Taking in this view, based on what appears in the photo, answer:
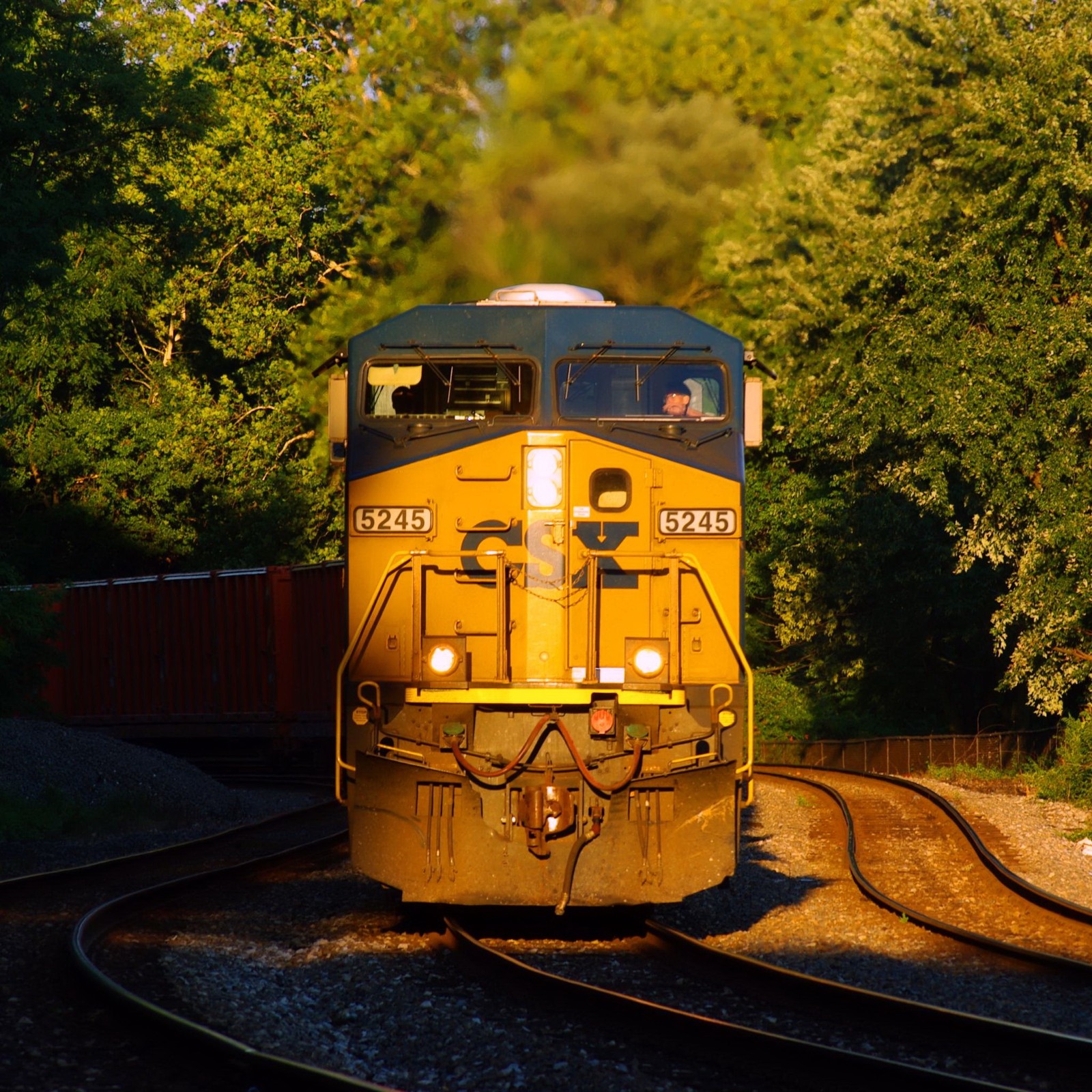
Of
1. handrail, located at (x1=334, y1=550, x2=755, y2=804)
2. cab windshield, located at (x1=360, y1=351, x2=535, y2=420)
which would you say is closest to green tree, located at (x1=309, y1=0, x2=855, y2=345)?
cab windshield, located at (x1=360, y1=351, x2=535, y2=420)

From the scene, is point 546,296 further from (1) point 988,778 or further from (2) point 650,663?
(1) point 988,778

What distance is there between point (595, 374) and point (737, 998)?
4134 millimetres

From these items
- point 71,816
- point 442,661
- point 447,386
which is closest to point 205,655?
point 71,816

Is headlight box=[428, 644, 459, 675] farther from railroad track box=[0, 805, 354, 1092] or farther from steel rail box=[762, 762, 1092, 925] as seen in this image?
steel rail box=[762, 762, 1092, 925]

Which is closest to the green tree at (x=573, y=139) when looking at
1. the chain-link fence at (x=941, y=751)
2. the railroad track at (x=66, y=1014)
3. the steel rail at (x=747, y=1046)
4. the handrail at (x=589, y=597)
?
the chain-link fence at (x=941, y=751)

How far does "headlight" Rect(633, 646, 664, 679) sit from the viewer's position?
941cm

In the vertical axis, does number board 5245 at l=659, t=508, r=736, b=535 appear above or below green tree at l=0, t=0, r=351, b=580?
below

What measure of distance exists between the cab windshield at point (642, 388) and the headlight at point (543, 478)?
347mm

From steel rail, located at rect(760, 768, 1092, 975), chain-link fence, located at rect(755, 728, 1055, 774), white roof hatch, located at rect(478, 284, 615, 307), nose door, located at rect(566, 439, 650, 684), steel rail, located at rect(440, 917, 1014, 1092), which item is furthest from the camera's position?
chain-link fence, located at rect(755, 728, 1055, 774)

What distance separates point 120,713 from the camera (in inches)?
995

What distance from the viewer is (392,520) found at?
9672mm

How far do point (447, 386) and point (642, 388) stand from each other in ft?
4.35

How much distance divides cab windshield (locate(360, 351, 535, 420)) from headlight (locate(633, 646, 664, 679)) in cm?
182

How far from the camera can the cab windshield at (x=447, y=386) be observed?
385 inches
